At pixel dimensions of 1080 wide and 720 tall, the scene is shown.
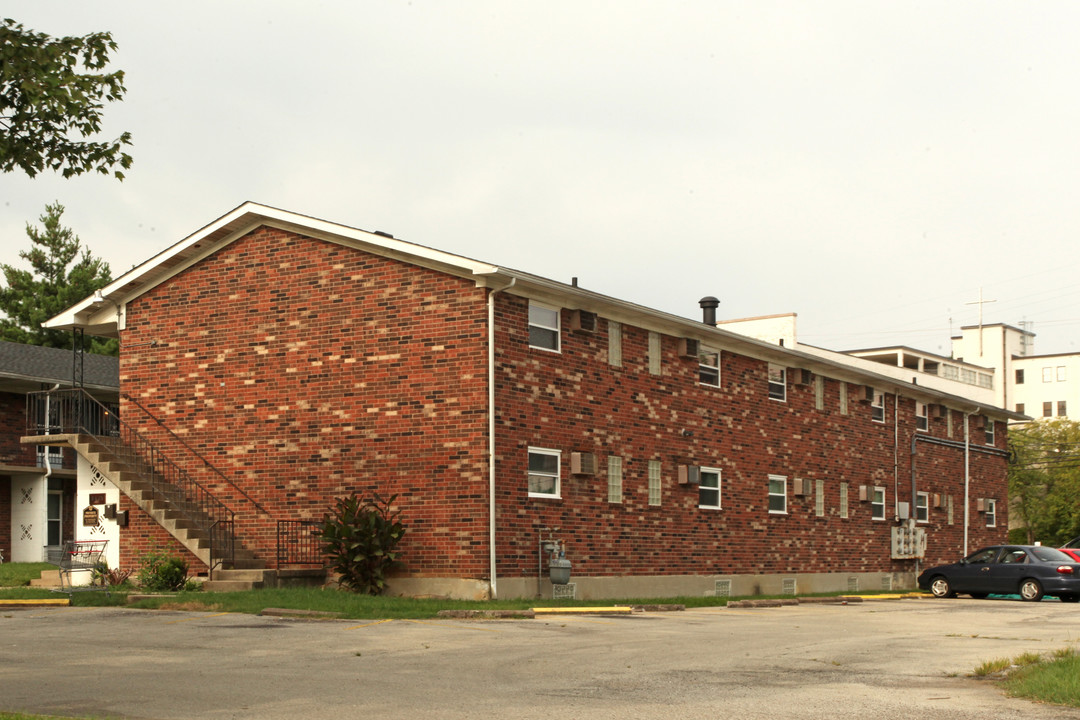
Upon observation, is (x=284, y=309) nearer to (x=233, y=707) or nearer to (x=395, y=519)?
(x=395, y=519)

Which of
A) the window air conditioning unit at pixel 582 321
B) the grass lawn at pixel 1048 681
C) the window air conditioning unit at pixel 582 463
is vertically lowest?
the grass lawn at pixel 1048 681

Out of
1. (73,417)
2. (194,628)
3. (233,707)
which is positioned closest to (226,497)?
(73,417)

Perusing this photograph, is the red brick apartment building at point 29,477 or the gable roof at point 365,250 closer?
the gable roof at point 365,250

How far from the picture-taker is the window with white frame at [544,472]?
24.5 meters

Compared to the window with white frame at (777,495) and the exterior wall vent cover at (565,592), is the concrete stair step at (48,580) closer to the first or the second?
the exterior wall vent cover at (565,592)

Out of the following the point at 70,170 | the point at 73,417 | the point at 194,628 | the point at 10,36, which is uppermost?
the point at 10,36

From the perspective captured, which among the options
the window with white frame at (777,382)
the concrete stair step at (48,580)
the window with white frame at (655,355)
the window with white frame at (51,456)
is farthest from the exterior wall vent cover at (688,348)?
the window with white frame at (51,456)

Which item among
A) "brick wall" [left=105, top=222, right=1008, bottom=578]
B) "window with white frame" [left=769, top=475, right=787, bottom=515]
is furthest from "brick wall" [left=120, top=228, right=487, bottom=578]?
"window with white frame" [left=769, top=475, right=787, bottom=515]

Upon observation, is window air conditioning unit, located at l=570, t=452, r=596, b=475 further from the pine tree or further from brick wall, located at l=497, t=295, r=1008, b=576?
the pine tree

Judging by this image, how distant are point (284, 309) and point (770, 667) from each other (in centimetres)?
1544

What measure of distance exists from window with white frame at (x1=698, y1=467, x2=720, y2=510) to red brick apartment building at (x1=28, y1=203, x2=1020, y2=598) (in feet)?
0.23

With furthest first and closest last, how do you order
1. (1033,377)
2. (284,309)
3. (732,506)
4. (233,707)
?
1. (1033,377)
2. (732,506)
3. (284,309)
4. (233,707)

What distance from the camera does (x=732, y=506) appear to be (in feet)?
101

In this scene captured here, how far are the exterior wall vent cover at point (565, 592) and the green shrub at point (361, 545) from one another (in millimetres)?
3221
